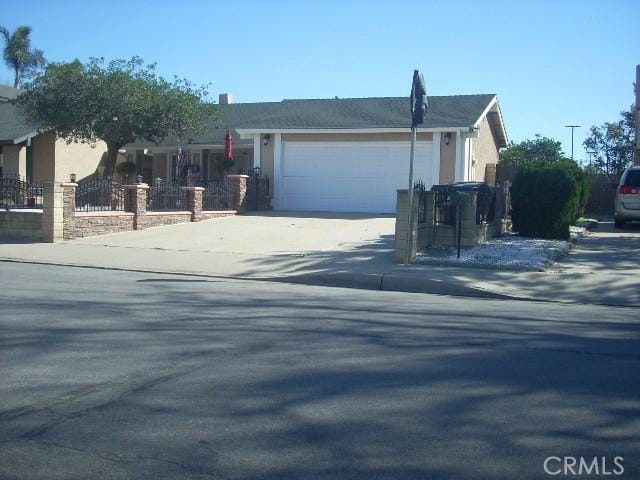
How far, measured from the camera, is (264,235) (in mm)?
19375

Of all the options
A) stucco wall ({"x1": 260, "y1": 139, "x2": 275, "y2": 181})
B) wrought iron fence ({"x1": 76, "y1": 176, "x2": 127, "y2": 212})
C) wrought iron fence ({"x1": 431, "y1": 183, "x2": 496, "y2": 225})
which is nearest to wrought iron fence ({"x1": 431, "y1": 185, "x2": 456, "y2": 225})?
wrought iron fence ({"x1": 431, "y1": 183, "x2": 496, "y2": 225})

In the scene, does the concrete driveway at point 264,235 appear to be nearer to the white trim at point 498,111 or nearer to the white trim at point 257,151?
the white trim at point 257,151

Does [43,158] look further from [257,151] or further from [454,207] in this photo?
[454,207]

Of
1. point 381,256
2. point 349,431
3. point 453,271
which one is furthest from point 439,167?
point 349,431

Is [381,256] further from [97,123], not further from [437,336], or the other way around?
[97,123]

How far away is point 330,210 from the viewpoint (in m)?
26.0

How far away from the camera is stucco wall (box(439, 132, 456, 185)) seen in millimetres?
24328

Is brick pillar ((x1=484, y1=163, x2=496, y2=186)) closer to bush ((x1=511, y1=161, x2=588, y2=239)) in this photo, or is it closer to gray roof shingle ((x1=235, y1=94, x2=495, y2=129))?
gray roof shingle ((x1=235, y1=94, x2=495, y2=129))

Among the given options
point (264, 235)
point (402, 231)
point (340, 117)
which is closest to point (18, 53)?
point (340, 117)

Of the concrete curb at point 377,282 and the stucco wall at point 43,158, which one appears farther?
the stucco wall at point 43,158

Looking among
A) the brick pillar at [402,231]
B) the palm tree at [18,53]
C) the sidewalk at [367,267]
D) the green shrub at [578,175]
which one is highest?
the palm tree at [18,53]

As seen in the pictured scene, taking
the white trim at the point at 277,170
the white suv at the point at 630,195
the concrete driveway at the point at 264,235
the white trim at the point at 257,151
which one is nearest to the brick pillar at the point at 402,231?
the concrete driveway at the point at 264,235

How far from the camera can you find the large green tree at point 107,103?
2527 centimetres

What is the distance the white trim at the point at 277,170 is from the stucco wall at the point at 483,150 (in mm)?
6660
